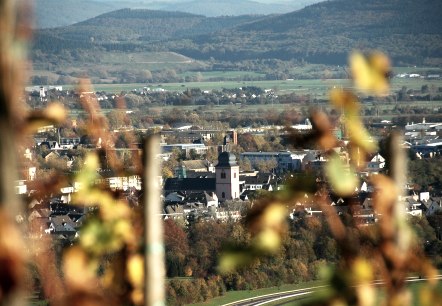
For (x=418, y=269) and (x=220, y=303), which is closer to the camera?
(x=418, y=269)

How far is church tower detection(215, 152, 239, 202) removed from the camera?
35500 millimetres

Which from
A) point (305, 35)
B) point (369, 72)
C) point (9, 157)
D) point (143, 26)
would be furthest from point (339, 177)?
point (143, 26)

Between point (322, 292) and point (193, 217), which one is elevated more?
point (322, 292)

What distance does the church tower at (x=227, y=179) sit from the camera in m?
35.5

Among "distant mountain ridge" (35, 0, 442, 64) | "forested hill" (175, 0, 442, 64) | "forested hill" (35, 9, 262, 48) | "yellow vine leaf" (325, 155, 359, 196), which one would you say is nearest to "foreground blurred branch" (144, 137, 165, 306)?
"yellow vine leaf" (325, 155, 359, 196)

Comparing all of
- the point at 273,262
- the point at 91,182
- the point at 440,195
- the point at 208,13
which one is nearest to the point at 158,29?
the point at 208,13

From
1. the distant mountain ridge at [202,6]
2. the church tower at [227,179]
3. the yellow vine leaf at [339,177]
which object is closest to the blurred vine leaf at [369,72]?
the yellow vine leaf at [339,177]

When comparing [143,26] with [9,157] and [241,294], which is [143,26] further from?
[9,157]

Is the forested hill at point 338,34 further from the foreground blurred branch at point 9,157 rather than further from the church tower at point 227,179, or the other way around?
the foreground blurred branch at point 9,157

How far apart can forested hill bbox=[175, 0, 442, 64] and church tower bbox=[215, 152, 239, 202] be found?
3114 centimetres

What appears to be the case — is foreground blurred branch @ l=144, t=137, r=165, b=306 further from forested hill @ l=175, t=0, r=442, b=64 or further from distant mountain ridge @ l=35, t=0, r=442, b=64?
forested hill @ l=175, t=0, r=442, b=64

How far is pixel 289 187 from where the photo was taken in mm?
1076

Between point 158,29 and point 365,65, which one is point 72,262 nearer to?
point 365,65

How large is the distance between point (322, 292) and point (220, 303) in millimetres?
16641
